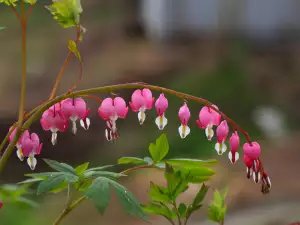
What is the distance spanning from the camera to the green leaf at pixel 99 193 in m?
0.75

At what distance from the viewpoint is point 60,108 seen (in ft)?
2.70

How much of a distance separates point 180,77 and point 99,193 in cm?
453

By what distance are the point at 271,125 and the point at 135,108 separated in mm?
3862

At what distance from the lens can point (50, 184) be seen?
0.77 metres

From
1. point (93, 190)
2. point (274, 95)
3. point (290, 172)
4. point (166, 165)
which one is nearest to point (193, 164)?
point (166, 165)

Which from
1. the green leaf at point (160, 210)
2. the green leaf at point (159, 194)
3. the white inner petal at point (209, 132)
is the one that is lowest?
the green leaf at point (160, 210)

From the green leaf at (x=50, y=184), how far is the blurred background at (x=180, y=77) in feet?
6.19

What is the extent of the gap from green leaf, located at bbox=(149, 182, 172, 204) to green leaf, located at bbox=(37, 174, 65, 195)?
123 millimetres

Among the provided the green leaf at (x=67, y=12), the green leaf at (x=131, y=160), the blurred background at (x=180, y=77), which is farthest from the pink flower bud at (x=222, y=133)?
the blurred background at (x=180, y=77)

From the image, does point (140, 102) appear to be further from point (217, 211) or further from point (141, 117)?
point (217, 211)

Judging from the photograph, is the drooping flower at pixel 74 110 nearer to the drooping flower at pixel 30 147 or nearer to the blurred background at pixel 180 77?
the drooping flower at pixel 30 147

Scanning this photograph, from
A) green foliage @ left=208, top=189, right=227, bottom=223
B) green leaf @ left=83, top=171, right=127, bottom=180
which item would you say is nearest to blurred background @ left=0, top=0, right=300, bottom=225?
green foliage @ left=208, top=189, right=227, bottom=223

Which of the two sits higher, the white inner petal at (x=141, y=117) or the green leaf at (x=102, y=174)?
the white inner petal at (x=141, y=117)

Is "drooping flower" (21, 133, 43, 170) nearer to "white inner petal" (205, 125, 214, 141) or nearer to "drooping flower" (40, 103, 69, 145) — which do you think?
"drooping flower" (40, 103, 69, 145)
